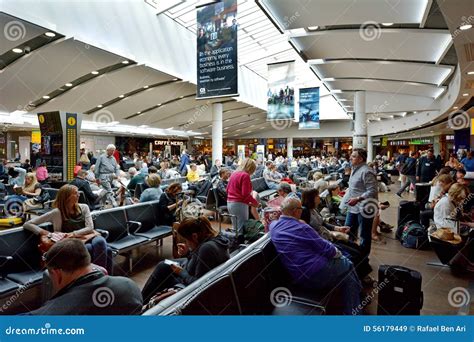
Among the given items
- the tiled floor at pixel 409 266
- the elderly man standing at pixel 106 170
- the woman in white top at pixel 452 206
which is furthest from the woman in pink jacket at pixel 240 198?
the elderly man standing at pixel 106 170

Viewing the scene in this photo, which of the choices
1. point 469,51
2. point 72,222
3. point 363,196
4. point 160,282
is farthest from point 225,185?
point 469,51

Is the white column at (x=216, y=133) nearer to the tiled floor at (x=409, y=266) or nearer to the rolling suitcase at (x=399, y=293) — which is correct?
the tiled floor at (x=409, y=266)

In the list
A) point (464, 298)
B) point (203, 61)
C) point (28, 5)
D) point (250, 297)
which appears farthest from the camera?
point (203, 61)

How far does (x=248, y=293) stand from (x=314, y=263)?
681 mm

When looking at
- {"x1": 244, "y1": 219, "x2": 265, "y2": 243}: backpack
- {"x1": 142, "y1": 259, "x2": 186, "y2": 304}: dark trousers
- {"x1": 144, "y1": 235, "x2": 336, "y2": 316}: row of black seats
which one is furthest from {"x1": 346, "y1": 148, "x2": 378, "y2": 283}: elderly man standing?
{"x1": 142, "y1": 259, "x2": 186, "y2": 304}: dark trousers

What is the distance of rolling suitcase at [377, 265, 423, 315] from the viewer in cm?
314

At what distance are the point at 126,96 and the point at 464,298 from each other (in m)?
18.1

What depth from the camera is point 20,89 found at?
14469 millimetres

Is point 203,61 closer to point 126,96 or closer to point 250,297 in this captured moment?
point 250,297

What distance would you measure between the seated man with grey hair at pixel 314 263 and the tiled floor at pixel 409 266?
721 mm

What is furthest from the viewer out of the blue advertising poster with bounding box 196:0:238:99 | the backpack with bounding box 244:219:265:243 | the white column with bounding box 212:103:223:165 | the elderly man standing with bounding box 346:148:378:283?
the white column with bounding box 212:103:223:165

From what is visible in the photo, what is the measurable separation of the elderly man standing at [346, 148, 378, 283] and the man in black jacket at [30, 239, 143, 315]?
11.3 feet

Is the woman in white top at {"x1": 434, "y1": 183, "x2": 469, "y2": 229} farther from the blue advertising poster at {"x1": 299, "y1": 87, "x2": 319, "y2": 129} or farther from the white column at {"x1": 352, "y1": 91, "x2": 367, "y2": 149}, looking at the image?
the blue advertising poster at {"x1": 299, "y1": 87, "x2": 319, "y2": 129}

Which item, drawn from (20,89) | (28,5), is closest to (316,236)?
(28,5)
